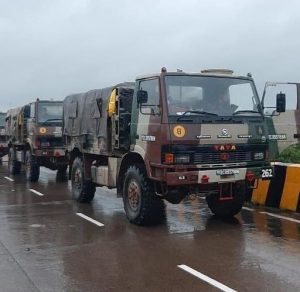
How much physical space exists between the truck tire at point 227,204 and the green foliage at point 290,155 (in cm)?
398

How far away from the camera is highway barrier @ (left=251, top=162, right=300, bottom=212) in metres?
10.2

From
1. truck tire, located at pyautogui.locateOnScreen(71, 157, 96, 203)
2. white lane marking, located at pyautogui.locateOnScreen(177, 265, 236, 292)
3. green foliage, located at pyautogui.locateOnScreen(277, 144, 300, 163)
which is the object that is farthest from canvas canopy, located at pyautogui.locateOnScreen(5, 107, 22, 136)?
white lane marking, located at pyautogui.locateOnScreen(177, 265, 236, 292)

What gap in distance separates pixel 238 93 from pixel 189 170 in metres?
1.74

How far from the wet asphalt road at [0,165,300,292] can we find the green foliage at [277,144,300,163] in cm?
303

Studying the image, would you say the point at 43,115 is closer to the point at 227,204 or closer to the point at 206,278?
the point at 227,204

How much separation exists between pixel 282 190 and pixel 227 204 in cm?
141

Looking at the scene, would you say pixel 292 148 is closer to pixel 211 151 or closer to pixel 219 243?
pixel 211 151

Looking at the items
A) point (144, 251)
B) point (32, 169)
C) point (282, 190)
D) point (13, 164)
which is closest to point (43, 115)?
point (32, 169)

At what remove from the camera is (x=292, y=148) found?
1408 centimetres

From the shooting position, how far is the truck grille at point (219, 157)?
8406mm

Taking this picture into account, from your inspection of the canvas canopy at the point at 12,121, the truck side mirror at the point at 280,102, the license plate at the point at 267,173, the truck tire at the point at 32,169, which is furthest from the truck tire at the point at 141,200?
the canvas canopy at the point at 12,121

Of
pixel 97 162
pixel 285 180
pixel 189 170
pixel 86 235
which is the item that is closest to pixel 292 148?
pixel 285 180

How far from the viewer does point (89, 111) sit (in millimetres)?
11602

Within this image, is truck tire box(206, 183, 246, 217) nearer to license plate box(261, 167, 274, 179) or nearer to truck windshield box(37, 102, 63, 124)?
license plate box(261, 167, 274, 179)
